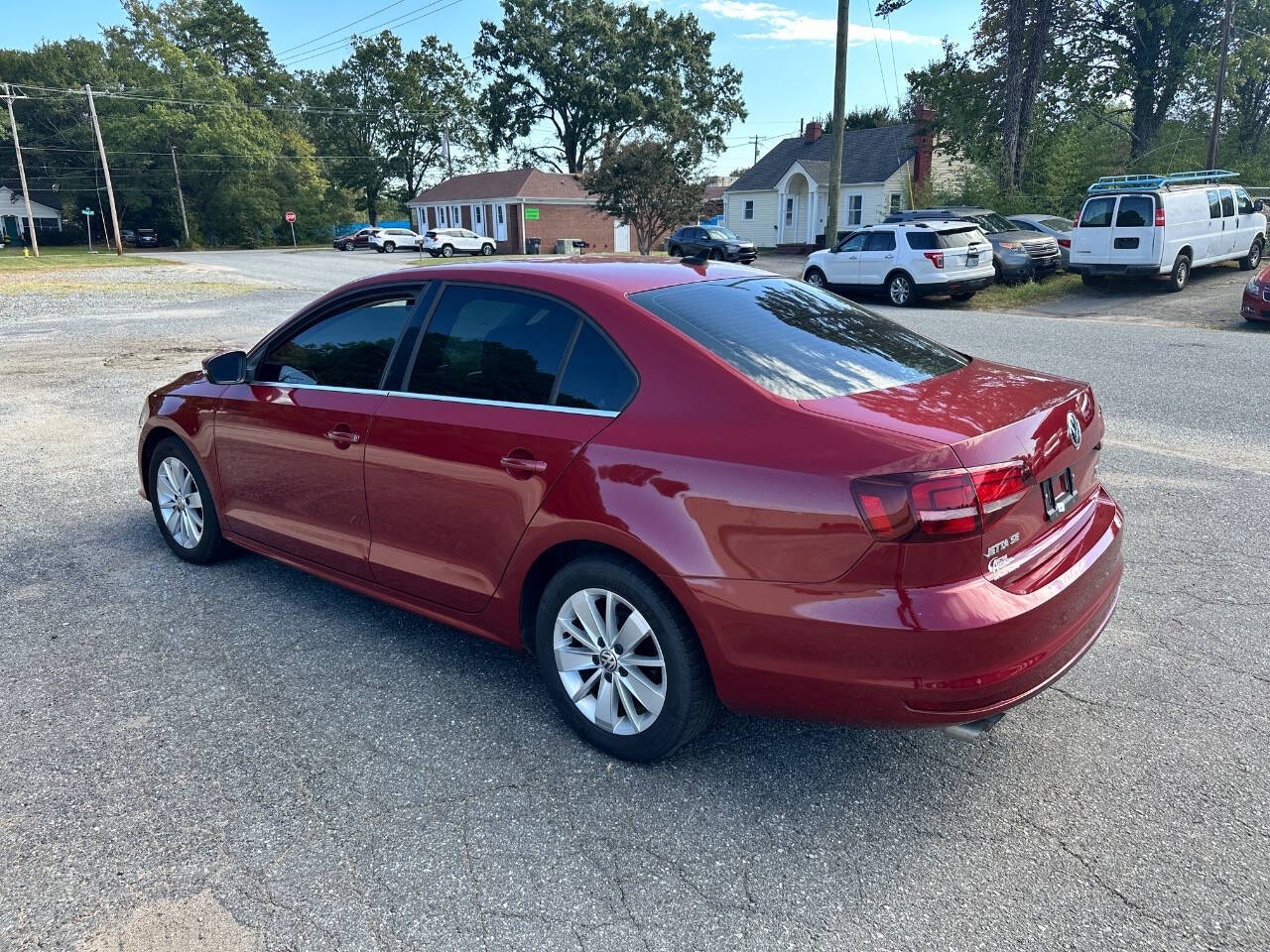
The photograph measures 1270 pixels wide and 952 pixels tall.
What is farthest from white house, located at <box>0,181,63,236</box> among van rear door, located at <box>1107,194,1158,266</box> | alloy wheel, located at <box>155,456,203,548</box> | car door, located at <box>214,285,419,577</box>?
car door, located at <box>214,285,419,577</box>

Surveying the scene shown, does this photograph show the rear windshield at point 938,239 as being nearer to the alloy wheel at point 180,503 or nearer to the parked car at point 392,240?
the alloy wheel at point 180,503

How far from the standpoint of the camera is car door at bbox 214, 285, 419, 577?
3803 mm

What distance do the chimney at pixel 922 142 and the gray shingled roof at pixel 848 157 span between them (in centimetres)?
53

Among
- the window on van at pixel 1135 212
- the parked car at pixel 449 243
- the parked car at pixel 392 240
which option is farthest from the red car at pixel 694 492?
the parked car at pixel 392 240

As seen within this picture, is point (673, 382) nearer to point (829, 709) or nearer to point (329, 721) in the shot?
point (829, 709)

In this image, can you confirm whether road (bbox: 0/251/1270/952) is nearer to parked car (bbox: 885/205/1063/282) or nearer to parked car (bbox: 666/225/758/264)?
parked car (bbox: 885/205/1063/282)

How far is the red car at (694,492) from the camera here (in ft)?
8.20

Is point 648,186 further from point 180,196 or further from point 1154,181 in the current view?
point 180,196

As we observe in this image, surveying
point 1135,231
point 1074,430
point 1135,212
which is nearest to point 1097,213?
point 1135,212

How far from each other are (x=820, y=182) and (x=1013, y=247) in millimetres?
24457

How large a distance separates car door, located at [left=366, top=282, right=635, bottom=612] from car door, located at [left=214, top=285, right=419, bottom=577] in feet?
0.57

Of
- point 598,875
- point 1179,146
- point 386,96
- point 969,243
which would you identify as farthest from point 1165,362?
point 386,96

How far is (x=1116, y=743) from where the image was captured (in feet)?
10.2

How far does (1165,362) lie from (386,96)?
76970 mm
